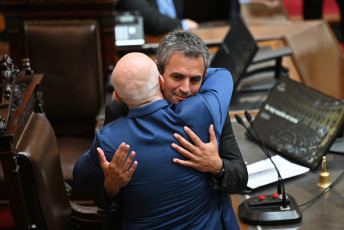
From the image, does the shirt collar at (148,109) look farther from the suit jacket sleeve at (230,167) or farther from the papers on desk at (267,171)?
the papers on desk at (267,171)

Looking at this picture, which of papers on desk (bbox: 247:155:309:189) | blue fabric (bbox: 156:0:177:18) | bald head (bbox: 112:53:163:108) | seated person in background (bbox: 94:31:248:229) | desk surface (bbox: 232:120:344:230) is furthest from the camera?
blue fabric (bbox: 156:0:177:18)

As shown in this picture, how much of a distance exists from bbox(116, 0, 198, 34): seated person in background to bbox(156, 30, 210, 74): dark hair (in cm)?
208

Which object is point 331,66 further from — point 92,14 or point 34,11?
point 34,11

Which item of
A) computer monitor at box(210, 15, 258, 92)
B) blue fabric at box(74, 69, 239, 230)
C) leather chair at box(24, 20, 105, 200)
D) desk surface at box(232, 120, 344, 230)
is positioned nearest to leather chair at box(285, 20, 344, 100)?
computer monitor at box(210, 15, 258, 92)

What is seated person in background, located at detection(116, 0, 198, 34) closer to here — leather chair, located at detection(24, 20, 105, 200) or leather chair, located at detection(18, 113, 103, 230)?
leather chair, located at detection(24, 20, 105, 200)

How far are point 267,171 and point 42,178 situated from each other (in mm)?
798

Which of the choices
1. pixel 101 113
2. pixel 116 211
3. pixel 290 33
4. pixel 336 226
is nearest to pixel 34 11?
pixel 101 113

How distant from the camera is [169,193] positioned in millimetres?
1462

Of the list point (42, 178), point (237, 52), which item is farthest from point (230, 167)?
point (237, 52)

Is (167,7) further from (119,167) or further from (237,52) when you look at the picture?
(119,167)

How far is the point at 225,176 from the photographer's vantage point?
153 centimetres

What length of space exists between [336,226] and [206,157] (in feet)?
1.64

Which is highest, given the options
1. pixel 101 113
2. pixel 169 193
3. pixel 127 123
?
pixel 127 123

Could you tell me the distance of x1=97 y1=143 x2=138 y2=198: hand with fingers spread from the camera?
1.41 meters
